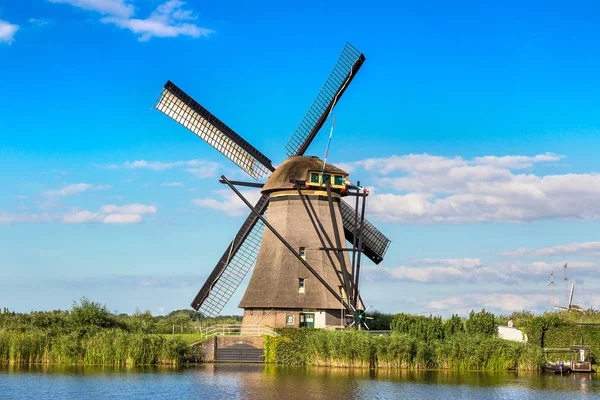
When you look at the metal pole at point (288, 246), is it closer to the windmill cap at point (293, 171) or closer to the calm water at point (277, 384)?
the windmill cap at point (293, 171)

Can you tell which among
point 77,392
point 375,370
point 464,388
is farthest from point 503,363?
point 77,392

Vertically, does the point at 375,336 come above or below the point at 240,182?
below

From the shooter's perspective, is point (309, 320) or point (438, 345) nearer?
point (438, 345)

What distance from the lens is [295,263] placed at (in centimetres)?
4034

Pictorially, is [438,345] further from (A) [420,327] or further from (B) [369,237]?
(B) [369,237]

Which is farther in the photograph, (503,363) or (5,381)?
(503,363)

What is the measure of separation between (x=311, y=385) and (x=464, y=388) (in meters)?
5.09

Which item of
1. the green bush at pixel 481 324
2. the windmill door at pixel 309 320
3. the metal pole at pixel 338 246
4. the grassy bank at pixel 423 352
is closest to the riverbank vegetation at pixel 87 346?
the windmill door at pixel 309 320

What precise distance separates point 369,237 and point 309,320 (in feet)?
21.0

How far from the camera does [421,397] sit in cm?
2655

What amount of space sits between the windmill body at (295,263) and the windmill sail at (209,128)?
5.89 ft

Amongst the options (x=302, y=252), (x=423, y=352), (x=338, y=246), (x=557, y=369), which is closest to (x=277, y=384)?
(x=423, y=352)

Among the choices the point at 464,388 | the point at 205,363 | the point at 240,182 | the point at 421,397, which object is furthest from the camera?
the point at 240,182

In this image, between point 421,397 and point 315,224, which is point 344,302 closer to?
point 315,224
